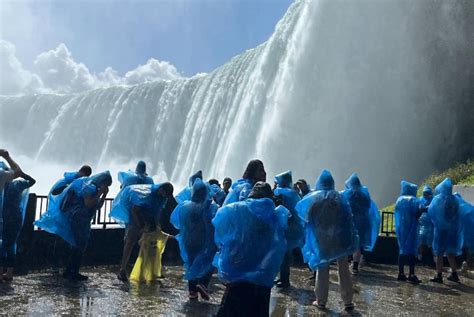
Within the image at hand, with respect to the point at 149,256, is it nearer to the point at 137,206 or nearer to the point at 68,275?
the point at 137,206

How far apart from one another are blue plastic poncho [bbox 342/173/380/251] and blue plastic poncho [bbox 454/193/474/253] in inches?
60.2

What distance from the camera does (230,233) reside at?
12.1 feet

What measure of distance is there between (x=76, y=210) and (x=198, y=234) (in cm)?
191

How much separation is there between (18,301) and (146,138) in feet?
139

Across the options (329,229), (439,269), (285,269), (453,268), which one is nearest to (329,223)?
(329,229)

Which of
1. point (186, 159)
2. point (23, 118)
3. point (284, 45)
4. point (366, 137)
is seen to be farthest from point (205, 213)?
point (23, 118)

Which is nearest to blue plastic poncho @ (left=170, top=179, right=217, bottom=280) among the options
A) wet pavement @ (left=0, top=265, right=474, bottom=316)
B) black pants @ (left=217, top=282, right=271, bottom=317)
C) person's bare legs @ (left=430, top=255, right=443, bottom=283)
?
wet pavement @ (left=0, top=265, right=474, bottom=316)

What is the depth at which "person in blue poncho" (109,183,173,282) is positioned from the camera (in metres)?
6.70

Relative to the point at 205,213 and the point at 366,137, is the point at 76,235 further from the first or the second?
the point at 366,137

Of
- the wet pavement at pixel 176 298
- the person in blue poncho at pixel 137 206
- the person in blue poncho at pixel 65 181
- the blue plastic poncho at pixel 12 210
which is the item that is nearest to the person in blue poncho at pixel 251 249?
the wet pavement at pixel 176 298

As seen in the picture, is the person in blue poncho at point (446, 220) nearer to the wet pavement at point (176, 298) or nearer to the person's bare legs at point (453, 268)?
the person's bare legs at point (453, 268)

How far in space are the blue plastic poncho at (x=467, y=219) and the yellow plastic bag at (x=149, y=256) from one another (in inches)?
192

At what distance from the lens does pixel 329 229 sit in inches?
220

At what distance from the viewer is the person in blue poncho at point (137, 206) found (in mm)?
6699
